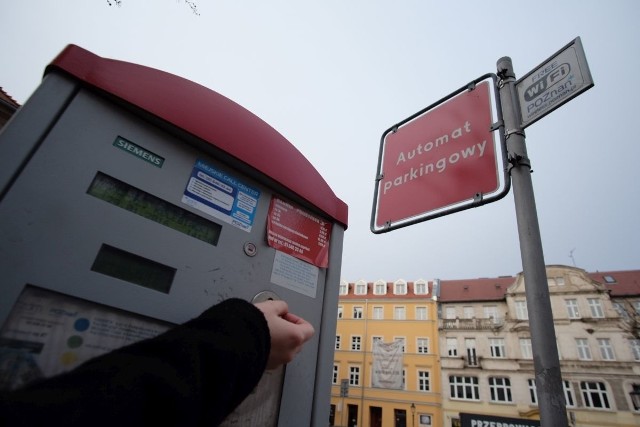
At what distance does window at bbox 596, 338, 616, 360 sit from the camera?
60.4 feet

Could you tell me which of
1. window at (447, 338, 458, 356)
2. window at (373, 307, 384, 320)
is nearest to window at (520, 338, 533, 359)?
window at (447, 338, 458, 356)

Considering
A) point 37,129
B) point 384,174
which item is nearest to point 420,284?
point 384,174

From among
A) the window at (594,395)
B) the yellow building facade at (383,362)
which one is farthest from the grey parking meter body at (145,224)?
the window at (594,395)

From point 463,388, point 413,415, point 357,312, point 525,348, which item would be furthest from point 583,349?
point 357,312

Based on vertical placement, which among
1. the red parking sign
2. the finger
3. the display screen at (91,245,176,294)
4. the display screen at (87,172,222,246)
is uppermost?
the red parking sign

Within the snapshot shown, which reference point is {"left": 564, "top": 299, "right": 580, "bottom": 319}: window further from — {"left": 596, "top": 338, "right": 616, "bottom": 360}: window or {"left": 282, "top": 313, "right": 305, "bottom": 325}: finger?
{"left": 282, "top": 313, "right": 305, "bottom": 325}: finger

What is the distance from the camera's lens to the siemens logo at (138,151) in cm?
119

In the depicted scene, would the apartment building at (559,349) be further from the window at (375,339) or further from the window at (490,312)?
the window at (375,339)

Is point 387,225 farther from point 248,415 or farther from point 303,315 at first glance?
point 248,415

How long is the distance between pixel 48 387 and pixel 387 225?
1.77 metres

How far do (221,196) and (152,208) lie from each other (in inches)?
10.9

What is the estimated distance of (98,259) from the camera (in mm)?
1032

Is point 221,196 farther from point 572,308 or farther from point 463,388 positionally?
point 572,308

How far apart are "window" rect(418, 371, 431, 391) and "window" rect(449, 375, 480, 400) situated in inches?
58.1
